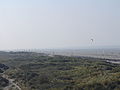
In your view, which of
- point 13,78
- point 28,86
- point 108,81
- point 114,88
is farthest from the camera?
point 13,78

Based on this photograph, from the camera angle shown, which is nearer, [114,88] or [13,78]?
[114,88]

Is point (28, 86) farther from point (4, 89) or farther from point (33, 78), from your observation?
point (33, 78)

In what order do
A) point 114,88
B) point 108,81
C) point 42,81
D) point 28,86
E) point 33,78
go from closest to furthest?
point 114,88, point 108,81, point 28,86, point 42,81, point 33,78

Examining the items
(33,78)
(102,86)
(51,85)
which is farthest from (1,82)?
(102,86)

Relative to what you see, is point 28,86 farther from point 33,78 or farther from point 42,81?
point 33,78

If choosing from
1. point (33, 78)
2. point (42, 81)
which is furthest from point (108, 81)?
point (33, 78)

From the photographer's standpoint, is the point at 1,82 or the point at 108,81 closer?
the point at 108,81

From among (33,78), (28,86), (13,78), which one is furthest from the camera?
(13,78)

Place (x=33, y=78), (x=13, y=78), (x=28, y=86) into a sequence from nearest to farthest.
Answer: (x=28, y=86) < (x=33, y=78) < (x=13, y=78)
